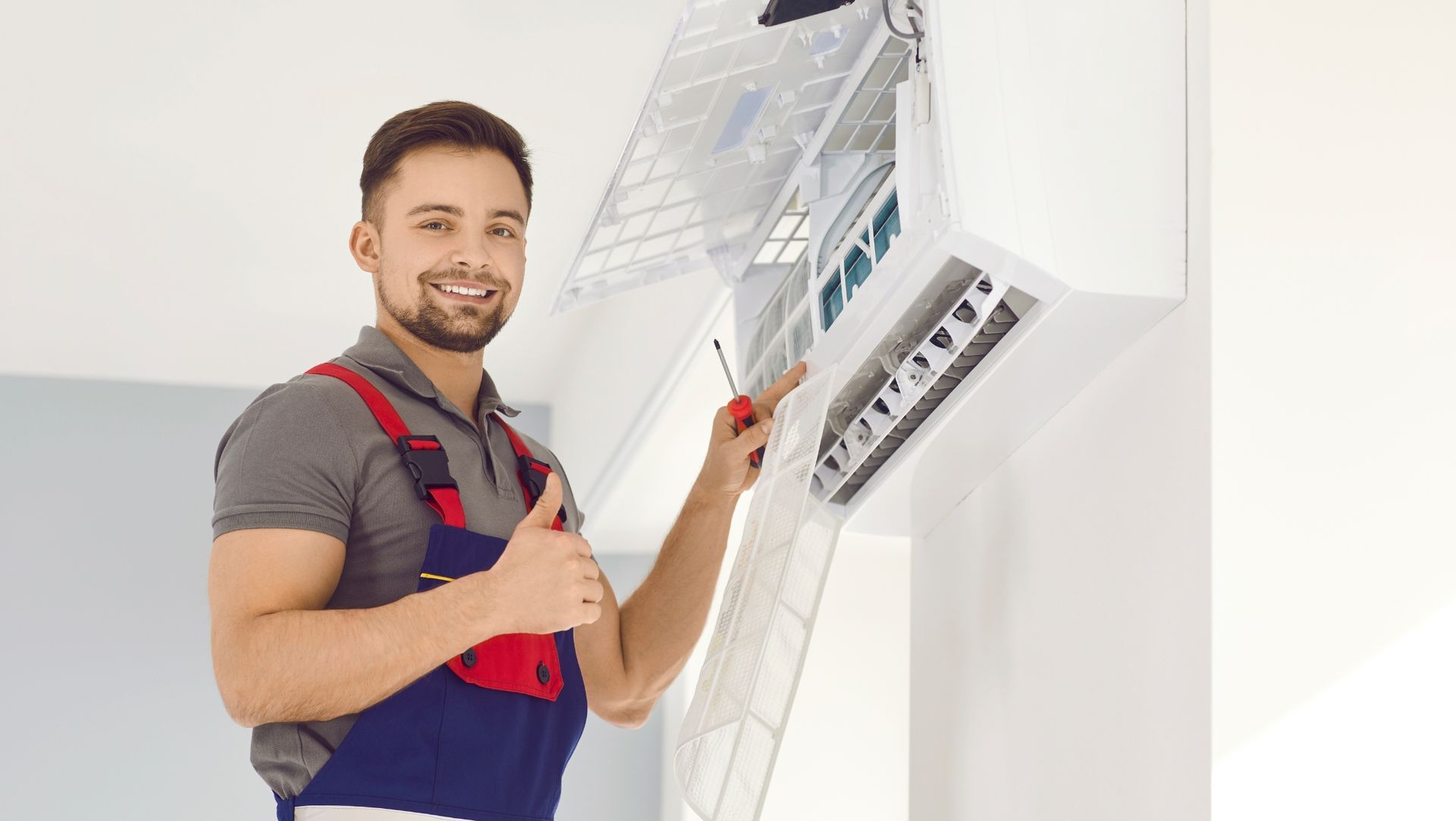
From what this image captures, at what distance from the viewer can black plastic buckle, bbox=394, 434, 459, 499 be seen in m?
1.17

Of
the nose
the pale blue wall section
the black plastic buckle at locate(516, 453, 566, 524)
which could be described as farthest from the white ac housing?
the pale blue wall section

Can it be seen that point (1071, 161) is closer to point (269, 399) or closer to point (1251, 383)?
point (1251, 383)

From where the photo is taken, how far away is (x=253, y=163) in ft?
10.1

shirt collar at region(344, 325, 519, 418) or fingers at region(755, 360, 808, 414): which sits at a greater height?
fingers at region(755, 360, 808, 414)

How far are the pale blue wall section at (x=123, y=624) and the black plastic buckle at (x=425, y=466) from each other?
3.00 m

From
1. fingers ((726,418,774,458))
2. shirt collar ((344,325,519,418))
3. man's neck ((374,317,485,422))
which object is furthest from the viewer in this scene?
fingers ((726,418,774,458))

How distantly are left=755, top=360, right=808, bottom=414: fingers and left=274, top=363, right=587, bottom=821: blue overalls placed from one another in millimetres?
397

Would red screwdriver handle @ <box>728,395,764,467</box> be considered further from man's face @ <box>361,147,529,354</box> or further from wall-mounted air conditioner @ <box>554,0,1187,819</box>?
man's face @ <box>361,147,529,354</box>

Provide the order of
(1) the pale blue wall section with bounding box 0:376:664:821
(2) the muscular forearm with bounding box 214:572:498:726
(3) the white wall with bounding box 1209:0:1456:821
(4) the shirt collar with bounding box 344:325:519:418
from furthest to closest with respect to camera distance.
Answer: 1. (1) the pale blue wall section with bounding box 0:376:664:821
2. (4) the shirt collar with bounding box 344:325:519:418
3. (2) the muscular forearm with bounding box 214:572:498:726
4. (3) the white wall with bounding box 1209:0:1456:821

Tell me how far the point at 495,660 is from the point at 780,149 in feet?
2.28

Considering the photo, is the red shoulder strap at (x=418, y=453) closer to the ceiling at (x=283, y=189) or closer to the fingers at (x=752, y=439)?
the fingers at (x=752, y=439)

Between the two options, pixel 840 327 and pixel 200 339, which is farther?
pixel 200 339

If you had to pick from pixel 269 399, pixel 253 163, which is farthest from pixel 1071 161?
pixel 253 163

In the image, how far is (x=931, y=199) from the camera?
0.96m
